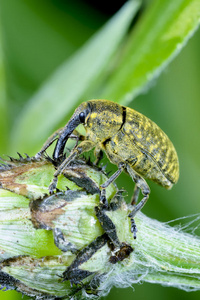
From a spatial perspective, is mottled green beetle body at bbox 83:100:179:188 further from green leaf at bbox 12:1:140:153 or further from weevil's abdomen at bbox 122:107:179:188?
green leaf at bbox 12:1:140:153

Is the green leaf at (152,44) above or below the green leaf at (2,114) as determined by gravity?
above

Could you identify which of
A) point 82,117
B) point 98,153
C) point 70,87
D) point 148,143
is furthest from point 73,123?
point 70,87

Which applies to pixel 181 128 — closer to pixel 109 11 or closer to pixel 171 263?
pixel 109 11

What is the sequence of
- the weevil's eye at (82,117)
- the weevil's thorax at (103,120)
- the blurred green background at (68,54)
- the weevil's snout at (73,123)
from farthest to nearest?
1. the blurred green background at (68,54)
2. the weevil's thorax at (103,120)
3. the weevil's eye at (82,117)
4. the weevil's snout at (73,123)

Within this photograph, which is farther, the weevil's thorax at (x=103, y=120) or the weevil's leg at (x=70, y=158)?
the weevil's thorax at (x=103, y=120)

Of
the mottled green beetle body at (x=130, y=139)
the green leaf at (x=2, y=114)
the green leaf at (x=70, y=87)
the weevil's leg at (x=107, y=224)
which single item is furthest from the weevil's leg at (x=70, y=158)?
the green leaf at (x=2, y=114)

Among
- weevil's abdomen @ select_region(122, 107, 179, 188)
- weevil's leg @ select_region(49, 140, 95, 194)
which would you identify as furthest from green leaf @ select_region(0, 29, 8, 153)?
weevil's abdomen @ select_region(122, 107, 179, 188)

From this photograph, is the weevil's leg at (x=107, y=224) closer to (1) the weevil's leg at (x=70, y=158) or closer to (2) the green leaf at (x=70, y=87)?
(1) the weevil's leg at (x=70, y=158)
